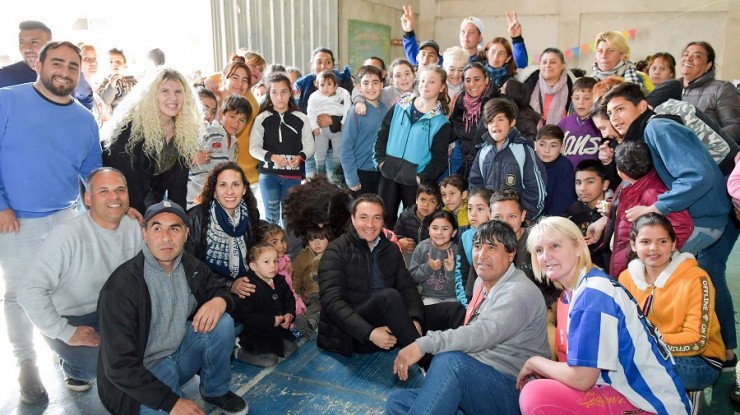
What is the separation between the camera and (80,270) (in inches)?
110

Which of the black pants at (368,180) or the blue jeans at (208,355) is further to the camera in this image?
the black pants at (368,180)

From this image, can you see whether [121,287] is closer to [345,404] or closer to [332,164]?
[345,404]

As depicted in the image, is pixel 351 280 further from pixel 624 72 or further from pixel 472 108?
pixel 624 72

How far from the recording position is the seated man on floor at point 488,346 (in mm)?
2451

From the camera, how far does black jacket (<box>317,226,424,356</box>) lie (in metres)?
3.58

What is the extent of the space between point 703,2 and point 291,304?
465 inches

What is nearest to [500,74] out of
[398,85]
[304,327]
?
[398,85]

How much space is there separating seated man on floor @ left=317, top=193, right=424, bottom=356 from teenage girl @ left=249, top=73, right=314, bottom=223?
145 cm

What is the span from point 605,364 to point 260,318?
2.18 meters

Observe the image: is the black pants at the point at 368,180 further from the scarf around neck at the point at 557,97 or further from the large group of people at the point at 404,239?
the scarf around neck at the point at 557,97

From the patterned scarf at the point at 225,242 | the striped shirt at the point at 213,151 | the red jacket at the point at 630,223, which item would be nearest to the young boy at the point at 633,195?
the red jacket at the point at 630,223

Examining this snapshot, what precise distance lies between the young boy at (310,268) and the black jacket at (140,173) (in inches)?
42.8

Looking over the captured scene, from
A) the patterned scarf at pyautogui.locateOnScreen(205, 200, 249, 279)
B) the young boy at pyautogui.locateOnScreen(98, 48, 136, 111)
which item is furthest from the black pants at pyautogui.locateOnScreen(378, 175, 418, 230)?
the young boy at pyautogui.locateOnScreen(98, 48, 136, 111)

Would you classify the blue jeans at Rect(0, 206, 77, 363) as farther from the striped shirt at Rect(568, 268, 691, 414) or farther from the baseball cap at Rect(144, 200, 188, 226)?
the striped shirt at Rect(568, 268, 691, 414)
